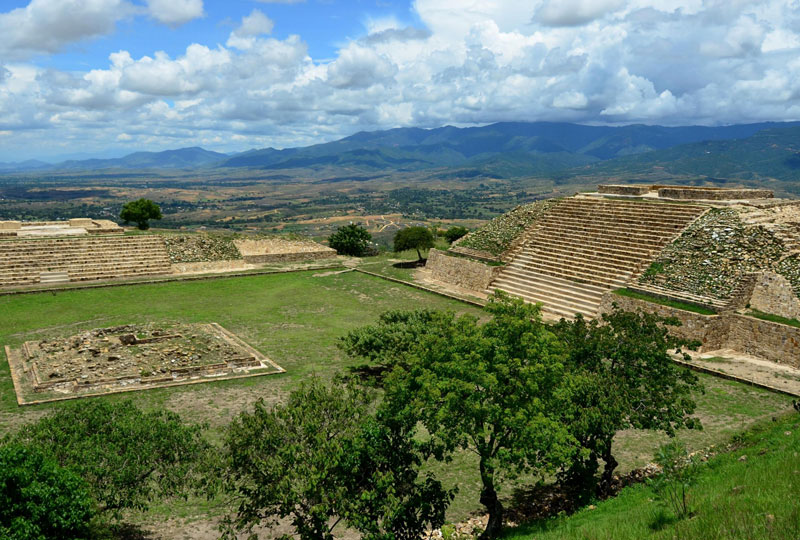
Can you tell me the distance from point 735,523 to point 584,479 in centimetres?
425

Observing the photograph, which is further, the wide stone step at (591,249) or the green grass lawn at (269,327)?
the wide stone step at (591,249)

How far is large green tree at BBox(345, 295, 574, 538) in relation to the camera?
28.5 feet

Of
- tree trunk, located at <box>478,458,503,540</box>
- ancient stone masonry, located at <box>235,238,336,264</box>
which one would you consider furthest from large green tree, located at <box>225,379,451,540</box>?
ancient stone masonry, located at <box>235,238,336,264</box>

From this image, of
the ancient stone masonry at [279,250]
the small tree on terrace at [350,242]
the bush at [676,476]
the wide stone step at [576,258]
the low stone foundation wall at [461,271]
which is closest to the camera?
the bush at [676,476]

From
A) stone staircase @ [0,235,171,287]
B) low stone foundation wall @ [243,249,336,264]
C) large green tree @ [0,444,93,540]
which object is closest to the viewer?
large green tree @ [0,444,93,540]

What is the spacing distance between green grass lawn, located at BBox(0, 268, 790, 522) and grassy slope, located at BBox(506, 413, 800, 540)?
199cm

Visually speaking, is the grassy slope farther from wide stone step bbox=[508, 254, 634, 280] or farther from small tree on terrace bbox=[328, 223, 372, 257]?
small tree on terrace bbox=[328, 223, 372, 257]

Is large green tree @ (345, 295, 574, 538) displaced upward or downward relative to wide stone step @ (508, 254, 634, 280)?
upward

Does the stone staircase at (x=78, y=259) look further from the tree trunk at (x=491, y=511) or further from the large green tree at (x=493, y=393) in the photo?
the tree trunk at (x=491, y=511)

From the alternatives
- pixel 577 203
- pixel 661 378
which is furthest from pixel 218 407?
pixel 577 203

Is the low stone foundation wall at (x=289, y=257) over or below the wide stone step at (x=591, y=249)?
below

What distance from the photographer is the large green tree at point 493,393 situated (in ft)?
28.5

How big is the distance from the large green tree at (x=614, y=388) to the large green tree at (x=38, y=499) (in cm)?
772

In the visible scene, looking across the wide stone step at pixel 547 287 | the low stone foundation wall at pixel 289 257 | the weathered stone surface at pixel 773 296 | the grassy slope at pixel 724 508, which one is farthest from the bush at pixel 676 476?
the low stone foundation wall at pixel 289 257
